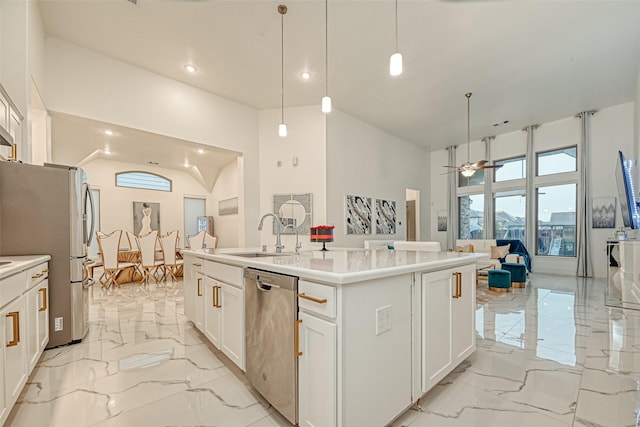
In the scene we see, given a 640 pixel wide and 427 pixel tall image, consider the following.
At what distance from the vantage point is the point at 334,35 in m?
3.84

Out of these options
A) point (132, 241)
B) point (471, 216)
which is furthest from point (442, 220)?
point (132, 241)

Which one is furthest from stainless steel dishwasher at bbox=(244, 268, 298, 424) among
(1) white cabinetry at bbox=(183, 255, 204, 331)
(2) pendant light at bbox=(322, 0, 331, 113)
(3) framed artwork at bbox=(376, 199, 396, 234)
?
(3) framed artwork at bbox=(376, 199, 396, 234)

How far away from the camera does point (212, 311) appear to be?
7.98 ft

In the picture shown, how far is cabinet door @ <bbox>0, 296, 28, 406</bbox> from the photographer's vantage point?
154cm

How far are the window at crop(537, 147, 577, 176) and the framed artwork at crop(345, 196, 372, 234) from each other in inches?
179

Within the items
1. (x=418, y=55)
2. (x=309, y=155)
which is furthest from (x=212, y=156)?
(x=418, y=55)

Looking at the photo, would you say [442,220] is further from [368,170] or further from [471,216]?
[368,170]

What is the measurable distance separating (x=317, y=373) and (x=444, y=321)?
0.98 meters

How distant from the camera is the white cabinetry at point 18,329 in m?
1.51

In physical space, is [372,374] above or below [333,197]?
below

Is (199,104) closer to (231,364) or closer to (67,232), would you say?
(67,232)

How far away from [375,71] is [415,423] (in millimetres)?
4689

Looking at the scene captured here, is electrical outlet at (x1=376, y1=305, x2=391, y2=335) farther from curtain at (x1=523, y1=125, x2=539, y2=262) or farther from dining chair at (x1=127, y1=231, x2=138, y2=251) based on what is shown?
curtain at (x1=523, y1=125, x2=539, y2=262)

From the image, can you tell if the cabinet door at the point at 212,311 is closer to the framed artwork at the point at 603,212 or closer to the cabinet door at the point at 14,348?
the cabinet door at the point at 14,348
